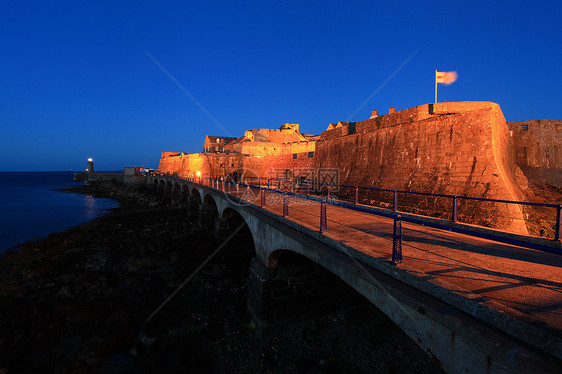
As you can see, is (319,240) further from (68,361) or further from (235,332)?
(68,361)

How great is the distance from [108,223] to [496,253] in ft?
95.5

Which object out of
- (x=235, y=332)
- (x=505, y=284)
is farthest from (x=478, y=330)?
(x=235, y=332)

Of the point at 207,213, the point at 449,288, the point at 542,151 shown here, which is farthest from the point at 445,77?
the point at 207,213

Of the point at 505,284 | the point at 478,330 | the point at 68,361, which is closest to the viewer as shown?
the point at 478,330

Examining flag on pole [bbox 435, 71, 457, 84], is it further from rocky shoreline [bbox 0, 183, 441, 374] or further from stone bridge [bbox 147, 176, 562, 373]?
rocky shoreline [bbox 0, 183, 441, 374]

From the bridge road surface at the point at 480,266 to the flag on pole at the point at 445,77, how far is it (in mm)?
8278

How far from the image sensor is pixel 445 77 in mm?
11516

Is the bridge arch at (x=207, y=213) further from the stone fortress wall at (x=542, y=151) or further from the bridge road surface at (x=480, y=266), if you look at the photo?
the stone fortress wall at (x=542, y=151)

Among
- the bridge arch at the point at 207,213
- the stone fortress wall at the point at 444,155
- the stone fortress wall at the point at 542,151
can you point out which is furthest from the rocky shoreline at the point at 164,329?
the stone fortress wall at the point at 542,151

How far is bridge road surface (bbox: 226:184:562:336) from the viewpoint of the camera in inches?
118

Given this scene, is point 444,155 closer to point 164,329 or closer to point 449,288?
point 449,288

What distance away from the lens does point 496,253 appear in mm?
4918

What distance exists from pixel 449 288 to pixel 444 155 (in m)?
9.34

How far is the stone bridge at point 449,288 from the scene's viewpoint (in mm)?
2438
